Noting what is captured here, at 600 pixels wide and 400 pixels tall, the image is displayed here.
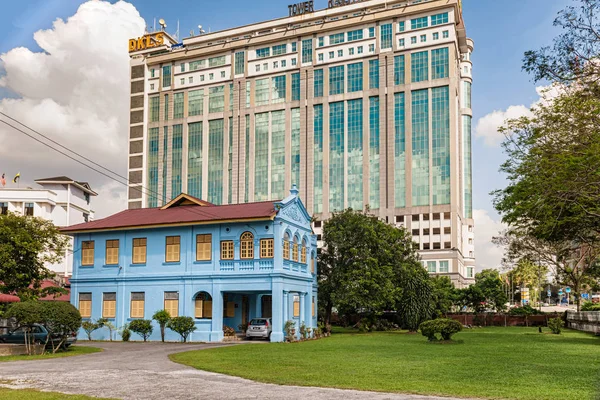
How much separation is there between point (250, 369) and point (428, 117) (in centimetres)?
8965

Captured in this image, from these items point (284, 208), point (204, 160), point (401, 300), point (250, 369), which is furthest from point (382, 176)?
point (250, 369)

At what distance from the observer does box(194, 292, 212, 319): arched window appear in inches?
1526

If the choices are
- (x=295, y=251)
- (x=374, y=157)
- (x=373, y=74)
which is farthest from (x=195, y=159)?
(x=295, y=251)

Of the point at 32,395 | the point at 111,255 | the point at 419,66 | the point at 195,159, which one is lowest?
the point at 32,395

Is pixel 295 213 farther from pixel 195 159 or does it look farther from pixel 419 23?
pixel 195 159

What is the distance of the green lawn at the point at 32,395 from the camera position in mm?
14219

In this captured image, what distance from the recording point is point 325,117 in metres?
112

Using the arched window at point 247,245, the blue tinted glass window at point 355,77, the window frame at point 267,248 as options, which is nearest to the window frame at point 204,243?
the arched window at point 247,245

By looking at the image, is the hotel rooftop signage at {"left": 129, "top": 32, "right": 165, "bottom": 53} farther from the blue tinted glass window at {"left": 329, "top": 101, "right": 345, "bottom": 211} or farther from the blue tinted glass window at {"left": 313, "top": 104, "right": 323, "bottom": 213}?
the blue tinted glass window at {"left": 329, "top": 101, "right": 345, "bottom": 211}

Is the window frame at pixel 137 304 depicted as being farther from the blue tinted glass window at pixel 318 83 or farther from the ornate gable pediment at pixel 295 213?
the blue tinted glass window at pixel 318 83

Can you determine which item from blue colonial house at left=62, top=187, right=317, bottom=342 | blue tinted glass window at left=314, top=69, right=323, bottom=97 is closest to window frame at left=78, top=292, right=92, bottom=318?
blue colonial house at left=62, top=187, right=317, bottom=342

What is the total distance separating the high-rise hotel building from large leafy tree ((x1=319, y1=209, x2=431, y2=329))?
56.2 metres

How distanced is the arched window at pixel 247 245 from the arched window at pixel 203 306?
11.9 ft

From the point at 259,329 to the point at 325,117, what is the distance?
78.2 metres
